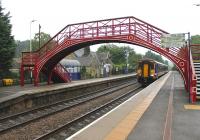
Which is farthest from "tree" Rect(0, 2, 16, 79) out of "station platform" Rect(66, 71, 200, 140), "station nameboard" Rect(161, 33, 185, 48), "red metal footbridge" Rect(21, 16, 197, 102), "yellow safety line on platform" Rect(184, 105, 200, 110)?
"yellow safety line on platform" Rect(184, 105, 200, 110)

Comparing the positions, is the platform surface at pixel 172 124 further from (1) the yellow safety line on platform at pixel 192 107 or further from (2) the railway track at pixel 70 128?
(2) the railway track at pixel 70 128

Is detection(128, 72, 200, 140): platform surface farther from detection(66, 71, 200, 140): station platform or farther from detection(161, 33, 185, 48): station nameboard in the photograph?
detection(161, 33, 185, 48): station nameboard

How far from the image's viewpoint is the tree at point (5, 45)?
34.9m

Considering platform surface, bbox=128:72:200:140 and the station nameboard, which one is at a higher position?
the station nameboard

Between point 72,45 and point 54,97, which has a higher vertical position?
point 72,45

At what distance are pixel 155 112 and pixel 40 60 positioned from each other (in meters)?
22.9

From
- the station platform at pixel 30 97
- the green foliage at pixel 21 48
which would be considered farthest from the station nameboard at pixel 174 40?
the green foliage at pixel 21 48

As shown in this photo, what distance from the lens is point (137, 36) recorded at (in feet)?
97.9

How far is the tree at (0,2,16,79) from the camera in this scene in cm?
3494

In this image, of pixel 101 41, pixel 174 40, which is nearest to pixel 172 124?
pixel 174 40

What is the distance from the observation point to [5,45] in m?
35.4

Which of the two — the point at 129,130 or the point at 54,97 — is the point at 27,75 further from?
the point at 129,130

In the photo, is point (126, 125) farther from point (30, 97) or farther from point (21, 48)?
point (21, 48)

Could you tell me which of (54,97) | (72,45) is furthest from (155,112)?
(72,45)
